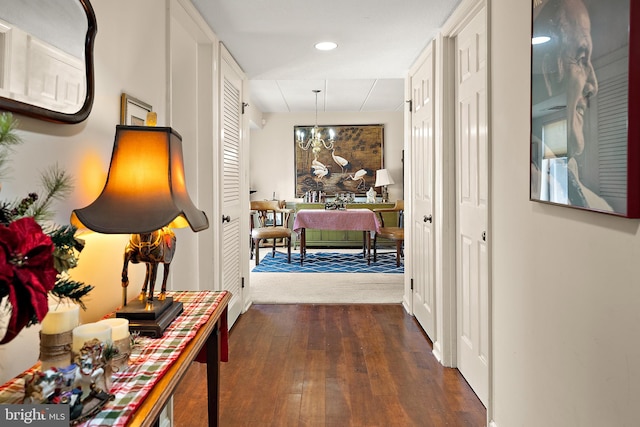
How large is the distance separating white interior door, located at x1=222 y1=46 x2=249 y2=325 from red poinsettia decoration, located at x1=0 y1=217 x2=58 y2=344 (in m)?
2.49

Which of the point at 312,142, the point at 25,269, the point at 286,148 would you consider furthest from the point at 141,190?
the point at 286,148

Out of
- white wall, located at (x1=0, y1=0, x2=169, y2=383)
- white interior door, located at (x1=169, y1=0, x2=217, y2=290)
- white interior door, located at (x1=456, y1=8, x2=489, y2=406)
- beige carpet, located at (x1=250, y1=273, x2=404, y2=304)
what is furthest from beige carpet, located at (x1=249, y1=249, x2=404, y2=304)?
white wall, located at (x1=0, y1=0, x2=169, y2=383)

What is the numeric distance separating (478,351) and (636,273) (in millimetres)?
1478

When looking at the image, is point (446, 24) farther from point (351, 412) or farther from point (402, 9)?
point (351, 412)

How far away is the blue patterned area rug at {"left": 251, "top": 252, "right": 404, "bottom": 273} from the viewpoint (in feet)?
19.2

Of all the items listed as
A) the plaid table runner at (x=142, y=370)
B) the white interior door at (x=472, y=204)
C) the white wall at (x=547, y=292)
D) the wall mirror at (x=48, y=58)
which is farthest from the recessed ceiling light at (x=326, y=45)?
the plaid table runner at (x=142, y=370)

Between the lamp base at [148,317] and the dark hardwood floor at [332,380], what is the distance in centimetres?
100

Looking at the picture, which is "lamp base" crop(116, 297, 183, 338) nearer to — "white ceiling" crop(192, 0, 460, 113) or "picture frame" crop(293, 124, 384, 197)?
"white ceiling" crop(192, 0, 460, 113)

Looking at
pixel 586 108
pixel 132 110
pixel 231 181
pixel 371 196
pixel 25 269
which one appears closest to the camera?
pixel 25 269

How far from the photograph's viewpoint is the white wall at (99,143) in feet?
3.59

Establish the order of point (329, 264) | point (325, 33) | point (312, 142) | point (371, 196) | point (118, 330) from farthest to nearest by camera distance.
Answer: point (312, 142) → point (371, 196) → point (329, 264) → point (325, 33) → point (118, 330)

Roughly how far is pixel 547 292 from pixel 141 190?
1.34m

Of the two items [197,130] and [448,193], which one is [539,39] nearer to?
[448,193]

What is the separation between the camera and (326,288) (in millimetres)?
4883
